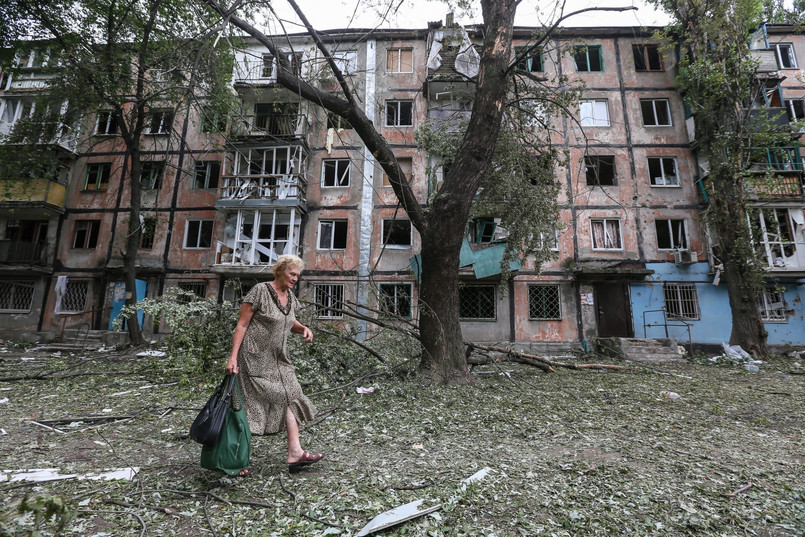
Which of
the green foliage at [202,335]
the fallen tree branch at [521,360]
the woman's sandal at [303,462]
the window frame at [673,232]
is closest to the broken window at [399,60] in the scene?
the window frame at [673,232]

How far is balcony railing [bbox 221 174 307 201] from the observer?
1741 centimetres

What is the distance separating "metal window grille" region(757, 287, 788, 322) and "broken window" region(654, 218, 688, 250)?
12.3 ft

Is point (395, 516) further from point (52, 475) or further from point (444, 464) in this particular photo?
point (52, 475)

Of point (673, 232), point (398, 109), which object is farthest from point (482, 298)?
point (398, 109)

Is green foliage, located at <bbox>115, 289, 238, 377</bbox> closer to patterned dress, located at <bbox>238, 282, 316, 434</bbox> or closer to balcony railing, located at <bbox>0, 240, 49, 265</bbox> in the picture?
patterned dress, located at <bbox>238, 282, 316, 434</bbox>

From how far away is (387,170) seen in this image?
21.3 ft

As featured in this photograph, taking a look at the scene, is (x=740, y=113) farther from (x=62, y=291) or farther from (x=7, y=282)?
(x=7, y=282)

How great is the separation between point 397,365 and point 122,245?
58.9ft

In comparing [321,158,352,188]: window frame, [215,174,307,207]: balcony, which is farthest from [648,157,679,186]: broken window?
[215,174,307,207]: balcony

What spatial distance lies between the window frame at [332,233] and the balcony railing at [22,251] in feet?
42.9

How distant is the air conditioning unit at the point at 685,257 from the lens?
16.5 m

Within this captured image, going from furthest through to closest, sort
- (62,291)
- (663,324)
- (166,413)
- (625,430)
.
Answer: (62,291) → (663,324) → (166,413) → (625,430)

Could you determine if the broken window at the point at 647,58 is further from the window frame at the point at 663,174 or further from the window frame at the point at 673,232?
the window frame at the point at 673,232

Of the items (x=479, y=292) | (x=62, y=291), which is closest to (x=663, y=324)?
(x=479, y=292)
